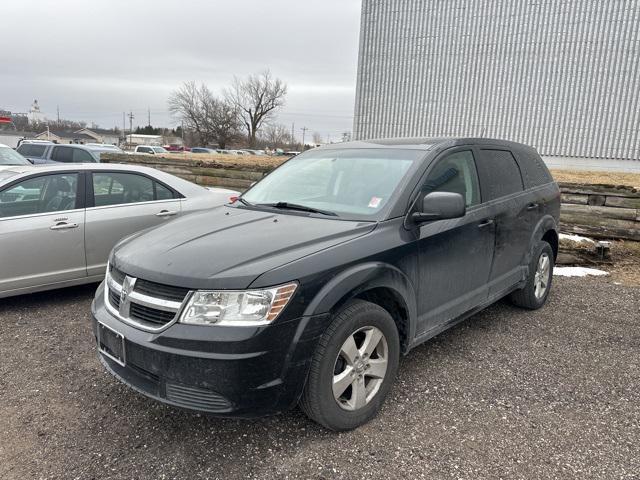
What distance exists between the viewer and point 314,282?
2.39 m

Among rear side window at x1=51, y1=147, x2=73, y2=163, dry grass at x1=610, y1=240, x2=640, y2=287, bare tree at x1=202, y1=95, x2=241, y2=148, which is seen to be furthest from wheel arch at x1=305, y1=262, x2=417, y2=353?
bare tree at x1=202, y1=95, x2=241, y2=148

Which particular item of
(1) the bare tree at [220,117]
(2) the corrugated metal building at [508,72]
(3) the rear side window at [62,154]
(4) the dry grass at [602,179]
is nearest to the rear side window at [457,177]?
(4) the dry grass at [602,179]

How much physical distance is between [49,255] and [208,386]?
3229 millimetres

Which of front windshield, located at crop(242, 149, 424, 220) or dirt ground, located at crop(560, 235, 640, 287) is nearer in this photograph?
Answer: front windshield, located at crop(242, 149, 424, 220)

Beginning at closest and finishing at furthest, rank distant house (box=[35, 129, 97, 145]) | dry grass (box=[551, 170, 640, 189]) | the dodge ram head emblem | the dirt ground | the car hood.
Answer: the car hood, the dodge ram head emblem, the dirt ground, dry grass (box=[551, 170, 640, 189]), distant house (box=[35, 129, 97, 145])

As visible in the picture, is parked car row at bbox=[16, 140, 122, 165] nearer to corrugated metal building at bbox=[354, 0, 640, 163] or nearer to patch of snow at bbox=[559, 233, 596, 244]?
patch of snow at bbox=[559, 233, 596, 244]

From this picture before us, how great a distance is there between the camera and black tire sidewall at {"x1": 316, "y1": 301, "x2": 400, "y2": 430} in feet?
8.05

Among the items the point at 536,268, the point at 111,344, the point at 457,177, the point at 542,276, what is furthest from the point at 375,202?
the point at 542,276

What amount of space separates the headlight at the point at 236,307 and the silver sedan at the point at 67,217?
311 cm

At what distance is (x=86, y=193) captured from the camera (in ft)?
16.3

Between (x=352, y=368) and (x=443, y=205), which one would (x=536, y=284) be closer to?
(x=443, y=205)

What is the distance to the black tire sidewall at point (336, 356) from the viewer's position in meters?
2.46

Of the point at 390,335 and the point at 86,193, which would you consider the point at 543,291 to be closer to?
the point at 390,335

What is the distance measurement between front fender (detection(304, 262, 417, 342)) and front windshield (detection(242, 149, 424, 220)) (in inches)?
17.2
